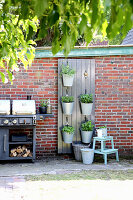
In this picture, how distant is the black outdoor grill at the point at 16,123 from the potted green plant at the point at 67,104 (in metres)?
0.66

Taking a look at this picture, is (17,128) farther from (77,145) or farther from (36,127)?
(77,145)

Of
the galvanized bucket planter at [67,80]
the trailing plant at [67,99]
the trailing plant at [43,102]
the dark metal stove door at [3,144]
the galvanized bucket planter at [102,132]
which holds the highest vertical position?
the galvanized bucket planter at [67,80]

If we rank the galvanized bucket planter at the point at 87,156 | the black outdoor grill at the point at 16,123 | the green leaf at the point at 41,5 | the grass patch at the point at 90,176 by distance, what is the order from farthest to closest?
the galvanized bucket planter at the point at 87,156
the black outdoor grill at the point at 16,123
the grass patch at the point at 90,176
the green leaf at the point at 41,5

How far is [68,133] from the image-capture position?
639 centimetres

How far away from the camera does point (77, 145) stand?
640 centimetres

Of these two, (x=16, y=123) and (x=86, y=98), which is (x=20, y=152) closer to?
(x=16, y=123)

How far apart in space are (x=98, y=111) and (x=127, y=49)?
139 centimetres

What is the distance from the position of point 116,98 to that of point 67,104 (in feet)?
3.51

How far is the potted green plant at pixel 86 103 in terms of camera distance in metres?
A: 6.48

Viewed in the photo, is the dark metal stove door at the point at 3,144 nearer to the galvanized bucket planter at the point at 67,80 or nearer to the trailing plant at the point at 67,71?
the galvanized bucket planter at the point at 67,80

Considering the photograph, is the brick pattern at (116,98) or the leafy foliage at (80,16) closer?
the leafy foliage at (80,16)

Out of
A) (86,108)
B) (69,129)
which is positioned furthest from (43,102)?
(86,108)

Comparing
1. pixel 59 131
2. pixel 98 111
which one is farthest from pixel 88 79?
pixel 59 131

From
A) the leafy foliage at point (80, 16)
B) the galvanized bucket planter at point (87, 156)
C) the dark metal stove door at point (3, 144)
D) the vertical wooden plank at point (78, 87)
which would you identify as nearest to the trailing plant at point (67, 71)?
the vertical wooden plank at point (78, 87)
